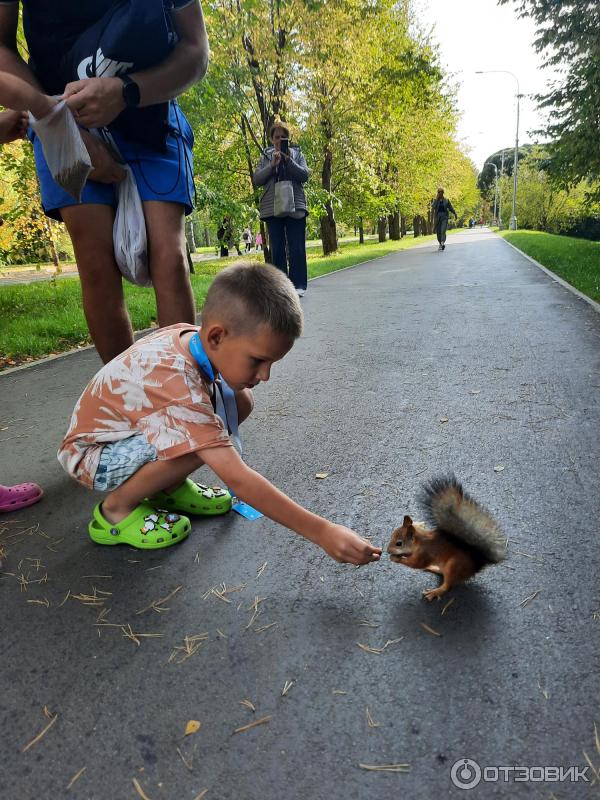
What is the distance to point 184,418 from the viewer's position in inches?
72.7

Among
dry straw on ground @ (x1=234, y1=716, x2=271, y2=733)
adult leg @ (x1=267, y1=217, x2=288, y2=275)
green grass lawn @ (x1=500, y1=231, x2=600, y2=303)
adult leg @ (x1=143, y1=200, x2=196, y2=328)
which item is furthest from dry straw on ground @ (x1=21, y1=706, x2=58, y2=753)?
adult leg @ (x1=267, y1=217, x2=288, y2=275)

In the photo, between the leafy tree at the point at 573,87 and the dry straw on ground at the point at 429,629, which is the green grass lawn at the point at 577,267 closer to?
the leafy tree at the point at 573,87

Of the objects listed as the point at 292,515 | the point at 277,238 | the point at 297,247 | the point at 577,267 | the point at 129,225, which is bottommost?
the point at 577,267

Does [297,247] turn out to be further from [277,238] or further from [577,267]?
[577,267]

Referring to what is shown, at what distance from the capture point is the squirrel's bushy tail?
5.59ft

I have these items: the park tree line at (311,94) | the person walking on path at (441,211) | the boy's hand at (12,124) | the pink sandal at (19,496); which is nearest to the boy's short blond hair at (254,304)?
the boy's hand at (12,124)

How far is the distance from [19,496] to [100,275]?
1.07 m

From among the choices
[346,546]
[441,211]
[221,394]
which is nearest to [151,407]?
[221,394]

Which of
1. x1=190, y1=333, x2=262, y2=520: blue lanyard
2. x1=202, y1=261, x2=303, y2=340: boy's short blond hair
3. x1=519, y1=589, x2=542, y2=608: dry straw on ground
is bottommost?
x1=519, y1=589, x2=542, y2=608: dry straw on ground

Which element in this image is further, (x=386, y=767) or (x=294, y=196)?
(x=294, y=196)

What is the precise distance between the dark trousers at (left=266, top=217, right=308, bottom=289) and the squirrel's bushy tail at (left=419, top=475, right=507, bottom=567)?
735 cm

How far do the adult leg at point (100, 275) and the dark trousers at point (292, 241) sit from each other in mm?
6136

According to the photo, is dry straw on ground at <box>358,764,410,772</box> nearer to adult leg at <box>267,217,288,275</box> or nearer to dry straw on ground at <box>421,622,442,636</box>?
dry straw on ground at <box>421,622,442,636</box>

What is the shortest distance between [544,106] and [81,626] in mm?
16185
